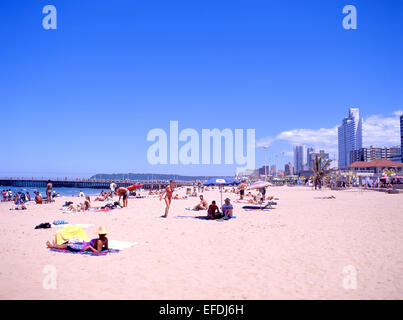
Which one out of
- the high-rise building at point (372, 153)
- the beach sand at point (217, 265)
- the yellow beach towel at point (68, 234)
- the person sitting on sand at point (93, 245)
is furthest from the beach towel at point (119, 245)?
the high-rise building at point (372, 153)

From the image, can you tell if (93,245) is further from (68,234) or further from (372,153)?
(372,153)

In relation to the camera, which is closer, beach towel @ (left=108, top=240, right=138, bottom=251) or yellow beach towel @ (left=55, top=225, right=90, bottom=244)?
beach towel @ (left=108, top=240, right=138, bottom=251)

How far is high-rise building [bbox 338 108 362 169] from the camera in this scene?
163 m

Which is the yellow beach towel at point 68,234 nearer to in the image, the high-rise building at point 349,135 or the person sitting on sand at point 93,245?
the person sitting on sand at point 93,245

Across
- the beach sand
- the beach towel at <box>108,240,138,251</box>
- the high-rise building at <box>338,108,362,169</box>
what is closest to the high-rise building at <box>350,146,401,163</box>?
the high-rise building at <box>338,108,362,169</box>

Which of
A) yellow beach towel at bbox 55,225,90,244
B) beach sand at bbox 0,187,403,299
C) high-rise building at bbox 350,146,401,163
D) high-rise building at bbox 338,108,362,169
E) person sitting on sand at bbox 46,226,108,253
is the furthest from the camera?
high-rise building at bbox 338,108,362,169

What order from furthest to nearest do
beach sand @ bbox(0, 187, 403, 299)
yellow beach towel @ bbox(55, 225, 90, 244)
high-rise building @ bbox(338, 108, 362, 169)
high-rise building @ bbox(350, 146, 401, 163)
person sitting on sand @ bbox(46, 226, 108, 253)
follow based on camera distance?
high-rise building @ bbox(338, 108, 362, 169)
high-rise building @ bbox(350, 146, 401, 163)
yellow beach towel @ bbox(55, 225, 90, 244)
person sitting on sand @ bbox(46, 226, 108, 253)
beach sand @ bbox(0, 187, 403, 299)

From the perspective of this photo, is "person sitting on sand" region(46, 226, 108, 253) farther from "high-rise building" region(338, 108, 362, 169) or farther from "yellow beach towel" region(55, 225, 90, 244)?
"high-rise building" region(338, 108, 362, 169)

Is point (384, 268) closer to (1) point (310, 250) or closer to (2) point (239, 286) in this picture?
(1) point (310, 250)

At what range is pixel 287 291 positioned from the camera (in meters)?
3.91

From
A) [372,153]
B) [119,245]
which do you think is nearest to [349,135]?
[372,153]

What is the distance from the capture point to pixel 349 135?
170 meters
